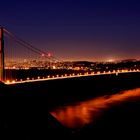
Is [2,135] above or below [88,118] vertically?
above

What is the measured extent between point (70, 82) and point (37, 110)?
101ft

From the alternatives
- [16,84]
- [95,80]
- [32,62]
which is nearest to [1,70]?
[16,84]

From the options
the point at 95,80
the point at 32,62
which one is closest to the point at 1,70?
the point at 32,62

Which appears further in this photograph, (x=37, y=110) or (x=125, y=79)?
(x=125, y=79)

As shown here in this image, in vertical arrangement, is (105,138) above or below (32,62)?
below

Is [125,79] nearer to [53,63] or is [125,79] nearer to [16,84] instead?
[53,63]

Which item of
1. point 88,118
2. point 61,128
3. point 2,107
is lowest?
point 88,118

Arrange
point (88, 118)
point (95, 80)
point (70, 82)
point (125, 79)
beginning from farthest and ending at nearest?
point (125, 79) → point (95, 80) → point (70, 82) → point (88, 118)

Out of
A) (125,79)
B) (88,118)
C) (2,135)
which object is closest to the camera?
(2,135)

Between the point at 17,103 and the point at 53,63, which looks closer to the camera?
the point at 17,103

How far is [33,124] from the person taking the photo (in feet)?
25.1

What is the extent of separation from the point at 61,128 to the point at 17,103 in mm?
1292

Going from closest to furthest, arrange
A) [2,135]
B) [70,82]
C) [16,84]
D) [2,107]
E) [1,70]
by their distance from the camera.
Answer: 1. [2,135]
2. [2,107]
3. [1,70]
4. [16,84]
5. [70,82]

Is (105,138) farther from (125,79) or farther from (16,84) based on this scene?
(125,79)
